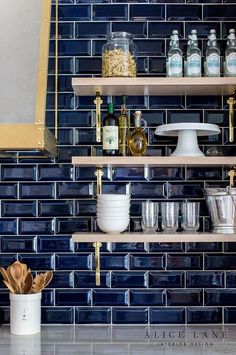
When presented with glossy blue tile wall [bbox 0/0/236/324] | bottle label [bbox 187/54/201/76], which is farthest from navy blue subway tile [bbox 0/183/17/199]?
bottle label [bbox 187/54/201/76]

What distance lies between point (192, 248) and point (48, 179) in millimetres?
712

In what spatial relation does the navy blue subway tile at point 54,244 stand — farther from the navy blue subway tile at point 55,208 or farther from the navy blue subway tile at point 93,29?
the navy blue subway tile at point 93,29

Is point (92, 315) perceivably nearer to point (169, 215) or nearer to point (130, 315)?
point (130, 315)

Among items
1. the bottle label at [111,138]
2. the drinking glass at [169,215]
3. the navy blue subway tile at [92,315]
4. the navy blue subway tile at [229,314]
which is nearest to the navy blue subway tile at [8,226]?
the navy blue subway tile at [92,315]

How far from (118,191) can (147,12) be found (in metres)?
0.82

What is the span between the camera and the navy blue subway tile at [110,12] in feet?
8.18

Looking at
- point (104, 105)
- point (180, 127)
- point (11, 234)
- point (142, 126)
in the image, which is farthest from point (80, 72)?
point (11, 234)

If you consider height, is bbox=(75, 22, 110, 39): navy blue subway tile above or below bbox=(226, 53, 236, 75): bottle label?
above

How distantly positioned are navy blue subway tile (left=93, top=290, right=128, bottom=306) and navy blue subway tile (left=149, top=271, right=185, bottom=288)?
0.43 ft

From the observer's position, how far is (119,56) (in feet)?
7.36

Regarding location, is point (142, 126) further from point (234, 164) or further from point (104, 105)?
point (234, 164)

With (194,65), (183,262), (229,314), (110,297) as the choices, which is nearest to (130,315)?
(110,297)

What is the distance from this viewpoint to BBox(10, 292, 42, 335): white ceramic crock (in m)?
2.20

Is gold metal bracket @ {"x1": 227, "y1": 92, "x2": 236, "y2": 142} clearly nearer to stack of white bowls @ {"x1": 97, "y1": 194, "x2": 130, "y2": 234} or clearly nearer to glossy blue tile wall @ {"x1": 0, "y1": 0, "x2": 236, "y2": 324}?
glossy blue tile wall @ {"x1": 0, "y1": 0, "x2": 236, "y2": 324}
